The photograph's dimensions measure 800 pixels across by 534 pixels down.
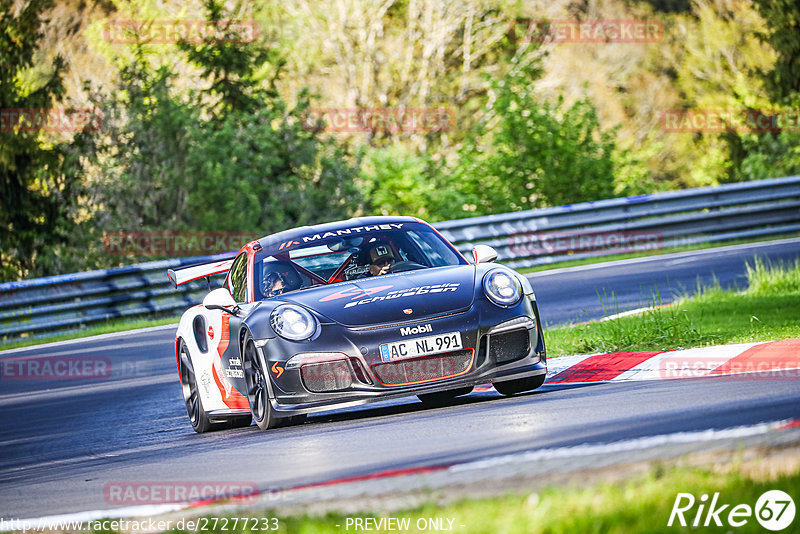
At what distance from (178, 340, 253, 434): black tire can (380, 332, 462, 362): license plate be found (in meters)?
1.77

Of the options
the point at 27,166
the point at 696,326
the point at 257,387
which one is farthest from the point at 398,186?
the point at 257,387

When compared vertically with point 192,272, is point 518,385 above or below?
below

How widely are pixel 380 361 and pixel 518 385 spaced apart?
48.2 inches

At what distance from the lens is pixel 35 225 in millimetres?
26266

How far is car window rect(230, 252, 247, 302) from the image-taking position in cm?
895

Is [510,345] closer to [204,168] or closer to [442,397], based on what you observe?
[442,397]

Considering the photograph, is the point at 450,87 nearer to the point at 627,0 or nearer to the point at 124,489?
the point at 627,0

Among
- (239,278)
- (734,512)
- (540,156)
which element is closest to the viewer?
(734,512)

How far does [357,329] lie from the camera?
25.0 feet

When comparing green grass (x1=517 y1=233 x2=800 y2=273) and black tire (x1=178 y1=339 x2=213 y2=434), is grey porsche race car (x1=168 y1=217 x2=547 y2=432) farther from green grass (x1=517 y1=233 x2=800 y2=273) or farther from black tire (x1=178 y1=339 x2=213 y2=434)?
green grass (x1=517 y1=233 x2=800 y2=273)

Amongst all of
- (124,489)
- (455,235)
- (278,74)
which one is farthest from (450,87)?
(124,489)

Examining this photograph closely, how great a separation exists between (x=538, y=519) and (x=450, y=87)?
40.0m

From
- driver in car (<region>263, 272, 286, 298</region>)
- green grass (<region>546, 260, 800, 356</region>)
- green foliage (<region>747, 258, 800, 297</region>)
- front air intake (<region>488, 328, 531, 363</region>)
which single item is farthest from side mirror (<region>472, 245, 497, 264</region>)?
green foliage (<region>747, 258, 800, 297</region>)

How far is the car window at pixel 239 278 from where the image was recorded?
29.3ft
